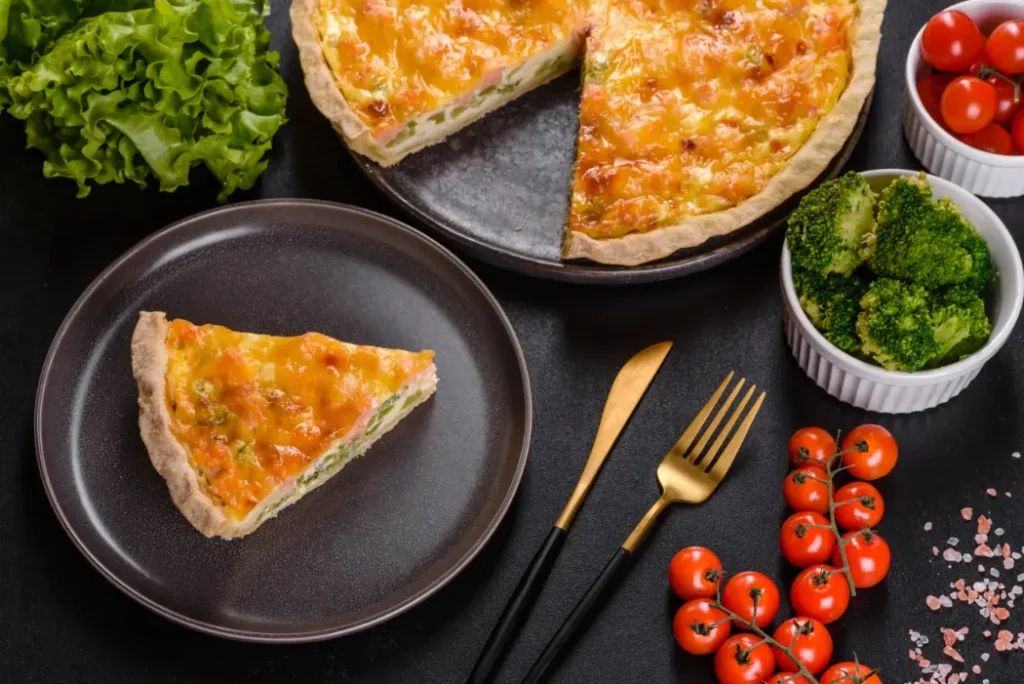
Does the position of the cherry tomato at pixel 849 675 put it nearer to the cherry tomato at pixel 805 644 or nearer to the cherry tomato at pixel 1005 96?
the cherry tomato at pixel 805 644

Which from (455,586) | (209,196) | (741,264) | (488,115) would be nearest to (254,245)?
(209,196)

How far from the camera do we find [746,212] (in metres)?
5.18

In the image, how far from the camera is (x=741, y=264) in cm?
541

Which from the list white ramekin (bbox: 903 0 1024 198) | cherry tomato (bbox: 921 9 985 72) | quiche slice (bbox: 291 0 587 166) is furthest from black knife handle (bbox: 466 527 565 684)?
cherry tomato (bbox: 921 9 985 72)

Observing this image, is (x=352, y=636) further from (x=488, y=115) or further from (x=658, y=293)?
(x=488, y=115)

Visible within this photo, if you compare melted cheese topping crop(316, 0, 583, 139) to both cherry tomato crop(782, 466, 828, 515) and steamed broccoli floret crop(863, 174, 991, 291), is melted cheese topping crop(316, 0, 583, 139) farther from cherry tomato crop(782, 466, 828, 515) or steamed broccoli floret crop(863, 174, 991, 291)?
cherry tomato crop(782, 466, 828, 515)

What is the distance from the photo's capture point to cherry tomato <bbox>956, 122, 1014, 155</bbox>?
5305 millimetres

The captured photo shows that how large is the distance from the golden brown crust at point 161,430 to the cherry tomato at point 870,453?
7.57ft

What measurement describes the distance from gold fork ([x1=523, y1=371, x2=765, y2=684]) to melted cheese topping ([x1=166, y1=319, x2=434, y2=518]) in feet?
3.31

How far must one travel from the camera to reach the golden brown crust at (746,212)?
5.15 metres

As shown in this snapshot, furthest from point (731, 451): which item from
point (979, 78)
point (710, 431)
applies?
point (979, 78)

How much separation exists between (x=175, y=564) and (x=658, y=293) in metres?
2.18

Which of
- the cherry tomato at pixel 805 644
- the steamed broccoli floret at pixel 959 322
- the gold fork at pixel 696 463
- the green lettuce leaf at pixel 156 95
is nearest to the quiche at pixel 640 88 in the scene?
the green lettuce leaf at pixel 156 95

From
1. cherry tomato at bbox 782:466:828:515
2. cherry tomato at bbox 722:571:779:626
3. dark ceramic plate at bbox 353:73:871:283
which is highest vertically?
dark ceramic plate at bbox 353:73:871:283
